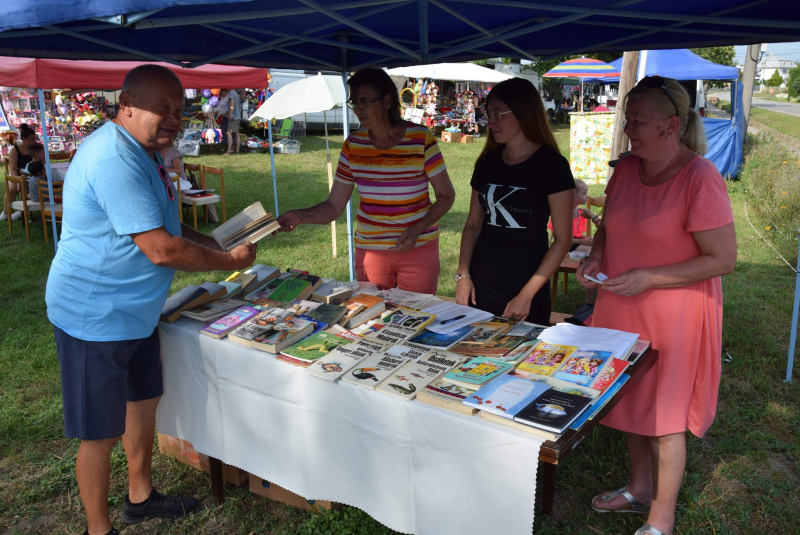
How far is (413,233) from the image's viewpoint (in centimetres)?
296

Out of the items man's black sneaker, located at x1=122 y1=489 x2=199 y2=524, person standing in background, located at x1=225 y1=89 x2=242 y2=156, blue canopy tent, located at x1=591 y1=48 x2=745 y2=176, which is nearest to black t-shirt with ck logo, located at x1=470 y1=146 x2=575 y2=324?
man's black sneaker, located at x1=122 y1=489 x2=199 y2=524

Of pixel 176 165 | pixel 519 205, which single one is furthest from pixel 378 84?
pixel 176 165

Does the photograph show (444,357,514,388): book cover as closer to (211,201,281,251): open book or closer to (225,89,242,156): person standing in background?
(211,201,281,251): open book

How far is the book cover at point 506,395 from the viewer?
169 cm

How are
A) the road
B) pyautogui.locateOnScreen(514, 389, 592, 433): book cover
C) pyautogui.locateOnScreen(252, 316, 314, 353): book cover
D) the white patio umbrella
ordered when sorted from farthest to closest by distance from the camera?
the road → the white patio umbrella → pyautogui.locateOnScreen(252, 316, 314, 353): book cover → pyautogui.locateOnScreen(514, 389, 592, 433): book cover

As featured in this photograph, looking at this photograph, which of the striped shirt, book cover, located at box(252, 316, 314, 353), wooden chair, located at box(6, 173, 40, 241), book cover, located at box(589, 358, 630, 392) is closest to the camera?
book cover, located at box(589, 358, 630, 392)

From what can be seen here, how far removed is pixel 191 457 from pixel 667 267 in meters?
2.41

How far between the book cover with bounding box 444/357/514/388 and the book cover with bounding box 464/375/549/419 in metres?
0.03

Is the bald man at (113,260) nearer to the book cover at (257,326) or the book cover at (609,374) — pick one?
the book cover at (257,326)

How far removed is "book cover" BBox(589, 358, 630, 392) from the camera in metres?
1.85

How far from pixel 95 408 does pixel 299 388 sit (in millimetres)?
763

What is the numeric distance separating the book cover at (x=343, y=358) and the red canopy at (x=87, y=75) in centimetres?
391

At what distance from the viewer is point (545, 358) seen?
6.77 ft

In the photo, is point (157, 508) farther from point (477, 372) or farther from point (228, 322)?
point (477, 372)
